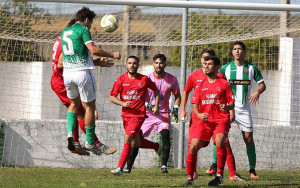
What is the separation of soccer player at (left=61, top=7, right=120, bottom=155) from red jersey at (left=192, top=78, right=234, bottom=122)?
52.6 inches

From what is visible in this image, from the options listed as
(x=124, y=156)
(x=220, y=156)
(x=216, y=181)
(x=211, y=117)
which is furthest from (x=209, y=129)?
(x=124, y=156)

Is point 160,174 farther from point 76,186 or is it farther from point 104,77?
point 104,77

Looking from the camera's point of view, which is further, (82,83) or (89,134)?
(89,134)

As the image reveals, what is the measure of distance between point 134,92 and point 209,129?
192 centimetres

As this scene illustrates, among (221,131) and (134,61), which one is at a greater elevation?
(134,61)

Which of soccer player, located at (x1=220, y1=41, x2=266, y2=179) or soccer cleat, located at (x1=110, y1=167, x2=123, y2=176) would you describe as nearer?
soccer cleat, located at (x1=110, y1=167, x2=123, y2=176)

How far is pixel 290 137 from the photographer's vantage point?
12.3 m

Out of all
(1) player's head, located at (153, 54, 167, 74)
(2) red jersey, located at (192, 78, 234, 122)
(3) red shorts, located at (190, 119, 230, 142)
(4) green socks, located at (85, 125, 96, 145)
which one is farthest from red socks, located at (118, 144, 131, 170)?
(1) player's head, located at (153, 54, 167, 74)

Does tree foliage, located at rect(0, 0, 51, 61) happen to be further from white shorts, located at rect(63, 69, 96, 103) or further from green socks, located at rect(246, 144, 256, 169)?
green socks, located at rect(246, 144, 256, 169)

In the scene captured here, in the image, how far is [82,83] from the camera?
331 inches

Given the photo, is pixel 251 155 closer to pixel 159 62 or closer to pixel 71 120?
pixel 159 62

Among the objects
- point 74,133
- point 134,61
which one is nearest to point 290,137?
point 134,61

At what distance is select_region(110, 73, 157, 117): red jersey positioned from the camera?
9.77 metres

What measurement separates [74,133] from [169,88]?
2210 millimetres
